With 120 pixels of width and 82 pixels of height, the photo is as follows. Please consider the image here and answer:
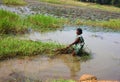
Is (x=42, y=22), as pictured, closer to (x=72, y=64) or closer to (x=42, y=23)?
(x=42, y=23)

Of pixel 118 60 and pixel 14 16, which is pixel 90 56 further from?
pixel 14 16

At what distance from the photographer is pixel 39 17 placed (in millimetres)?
15367

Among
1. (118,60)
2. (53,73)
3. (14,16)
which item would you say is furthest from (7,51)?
(14,16)

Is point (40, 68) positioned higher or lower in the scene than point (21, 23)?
lower

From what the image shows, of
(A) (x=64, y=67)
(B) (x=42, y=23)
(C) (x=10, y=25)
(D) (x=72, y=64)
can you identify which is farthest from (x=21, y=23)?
(A) (x=64, y=67)

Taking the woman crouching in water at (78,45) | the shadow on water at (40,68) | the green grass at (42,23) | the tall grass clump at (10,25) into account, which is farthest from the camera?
the green grass at (42,23)

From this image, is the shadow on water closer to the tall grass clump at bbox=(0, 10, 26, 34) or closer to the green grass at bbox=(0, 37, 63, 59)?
the green grass at bbox=(0, 37, 63, 59)

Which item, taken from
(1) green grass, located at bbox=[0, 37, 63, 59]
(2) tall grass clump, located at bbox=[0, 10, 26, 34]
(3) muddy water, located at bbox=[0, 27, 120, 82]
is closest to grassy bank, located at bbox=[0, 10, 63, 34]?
(2) tall grass clump, located at bbox=[0, 10, 26, 34]

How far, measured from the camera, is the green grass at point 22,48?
9.01 metres

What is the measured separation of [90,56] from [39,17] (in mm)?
5658

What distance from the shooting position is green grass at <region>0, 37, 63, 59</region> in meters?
9.01

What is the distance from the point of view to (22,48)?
9.45 metres

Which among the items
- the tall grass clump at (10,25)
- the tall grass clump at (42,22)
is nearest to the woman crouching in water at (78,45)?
the tall grass clump at (10,25)

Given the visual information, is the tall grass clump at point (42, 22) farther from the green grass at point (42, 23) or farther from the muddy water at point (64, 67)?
the muddy water at point (64, 67)
